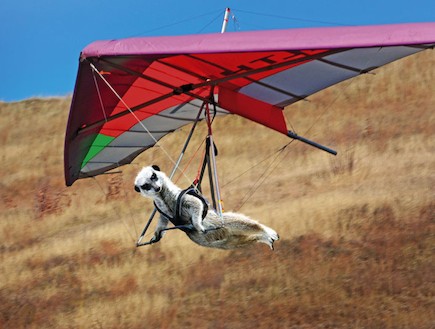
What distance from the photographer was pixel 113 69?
14672 mm

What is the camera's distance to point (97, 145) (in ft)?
58.1

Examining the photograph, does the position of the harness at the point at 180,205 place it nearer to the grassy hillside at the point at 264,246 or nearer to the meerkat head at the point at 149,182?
the meerkat head at the point at 149,182

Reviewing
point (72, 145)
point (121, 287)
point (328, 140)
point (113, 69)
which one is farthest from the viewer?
point (328, 140)

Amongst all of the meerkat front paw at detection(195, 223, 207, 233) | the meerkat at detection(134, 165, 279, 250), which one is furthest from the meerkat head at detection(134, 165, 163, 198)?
the meerkat front paw at detection(195, 223, 207, 233)

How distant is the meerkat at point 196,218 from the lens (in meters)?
14.7

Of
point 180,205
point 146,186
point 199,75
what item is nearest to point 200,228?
point 180,205

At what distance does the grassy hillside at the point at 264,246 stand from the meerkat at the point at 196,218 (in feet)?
22.6

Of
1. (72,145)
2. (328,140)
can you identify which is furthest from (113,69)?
(328,140)

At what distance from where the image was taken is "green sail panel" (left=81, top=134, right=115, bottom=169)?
690 inches

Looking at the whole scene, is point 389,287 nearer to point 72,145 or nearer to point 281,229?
point 281,229

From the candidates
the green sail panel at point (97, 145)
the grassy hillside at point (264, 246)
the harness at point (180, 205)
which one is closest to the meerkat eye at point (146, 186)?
the harness at point (180, 205)

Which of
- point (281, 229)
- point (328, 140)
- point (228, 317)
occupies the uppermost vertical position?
point (328, 140)

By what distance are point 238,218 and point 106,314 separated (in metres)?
9.04

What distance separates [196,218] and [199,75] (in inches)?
99.1
